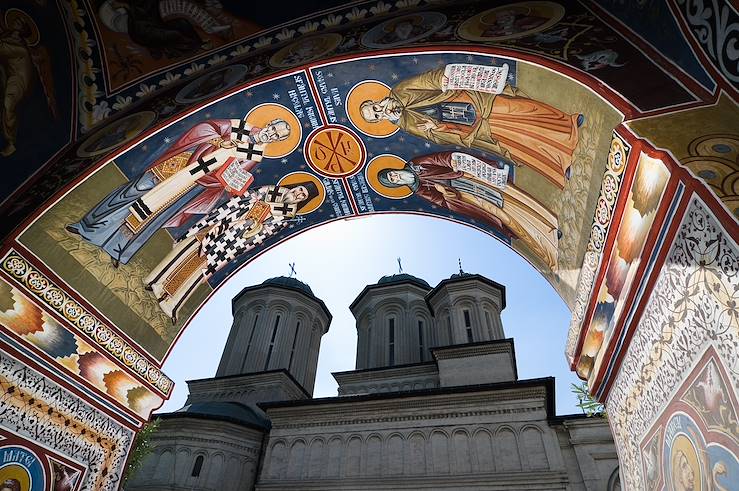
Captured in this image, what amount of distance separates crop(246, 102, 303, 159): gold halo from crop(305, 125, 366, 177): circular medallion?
7.5 inches

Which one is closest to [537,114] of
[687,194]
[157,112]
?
[687,194]

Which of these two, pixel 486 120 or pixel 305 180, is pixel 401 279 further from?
pixel 486 120

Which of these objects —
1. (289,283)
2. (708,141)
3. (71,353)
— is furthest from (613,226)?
(289,283)

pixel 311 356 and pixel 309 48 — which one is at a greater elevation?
Result: pixel 311 356

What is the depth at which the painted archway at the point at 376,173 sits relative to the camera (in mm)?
2613

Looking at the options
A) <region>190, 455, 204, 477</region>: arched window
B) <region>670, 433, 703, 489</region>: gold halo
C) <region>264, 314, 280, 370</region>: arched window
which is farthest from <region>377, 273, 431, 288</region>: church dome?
<region>670, 433, 703, 489</region>: gold halo

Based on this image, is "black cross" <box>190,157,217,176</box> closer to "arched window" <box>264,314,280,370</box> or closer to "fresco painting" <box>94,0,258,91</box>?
"fresco painting" <box>94,0,258,91</box>

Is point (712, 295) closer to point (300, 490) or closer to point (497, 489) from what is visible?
point (497, 489)

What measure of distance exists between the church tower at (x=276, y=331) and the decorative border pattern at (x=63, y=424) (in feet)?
51.5

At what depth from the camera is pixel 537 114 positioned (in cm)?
413

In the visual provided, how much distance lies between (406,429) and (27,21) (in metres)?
13.4

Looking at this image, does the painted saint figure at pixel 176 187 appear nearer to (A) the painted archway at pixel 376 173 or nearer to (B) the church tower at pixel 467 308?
(A) the painted archway at pixel 376 173

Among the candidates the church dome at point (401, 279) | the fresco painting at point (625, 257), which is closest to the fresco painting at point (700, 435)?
the fresco painting at point (625, 257)

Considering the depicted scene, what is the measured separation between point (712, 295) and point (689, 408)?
2.68 ft
